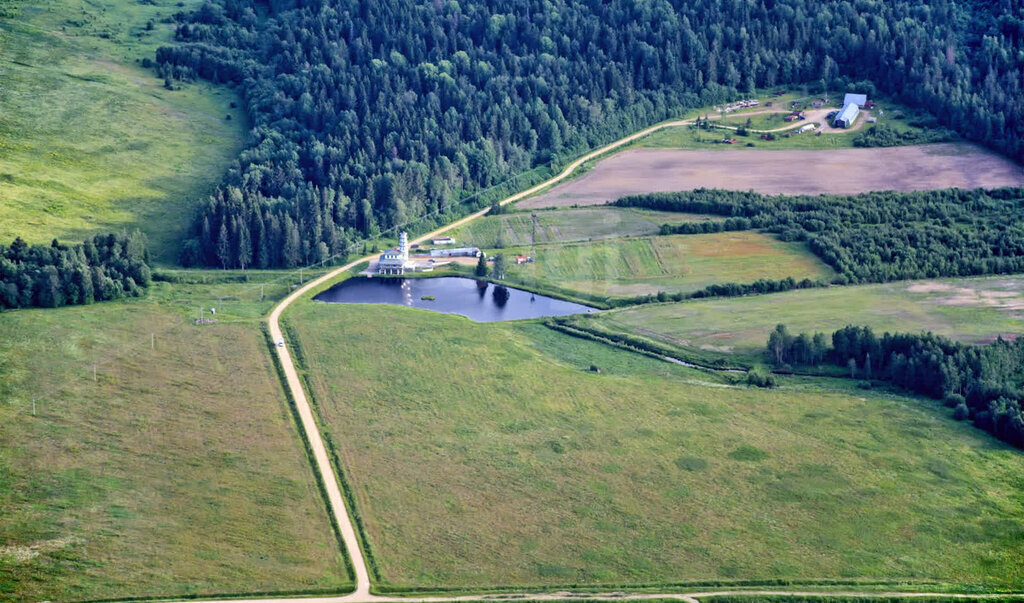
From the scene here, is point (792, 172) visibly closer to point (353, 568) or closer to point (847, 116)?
point (847, 116)

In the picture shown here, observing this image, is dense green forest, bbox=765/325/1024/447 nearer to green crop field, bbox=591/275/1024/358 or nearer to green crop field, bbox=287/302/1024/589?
green crop field, bbox=287/302/1024/589

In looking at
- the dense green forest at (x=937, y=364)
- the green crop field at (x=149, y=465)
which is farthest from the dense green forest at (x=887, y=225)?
the green crop field at (x=149, y=465)

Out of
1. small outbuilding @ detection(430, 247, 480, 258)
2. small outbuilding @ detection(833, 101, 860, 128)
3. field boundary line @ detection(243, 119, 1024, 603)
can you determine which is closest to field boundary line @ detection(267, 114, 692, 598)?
field boundary line @ detection(243, 119, 1024, 603)

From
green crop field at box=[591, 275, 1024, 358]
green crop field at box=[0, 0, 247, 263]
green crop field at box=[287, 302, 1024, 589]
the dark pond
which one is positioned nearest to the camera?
green crop field at box=[287, 302, 1024, 589]

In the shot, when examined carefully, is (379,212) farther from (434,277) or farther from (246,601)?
(246,601)

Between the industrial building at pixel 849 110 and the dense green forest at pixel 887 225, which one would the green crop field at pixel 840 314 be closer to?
the dense green forest at pixel 887 225
